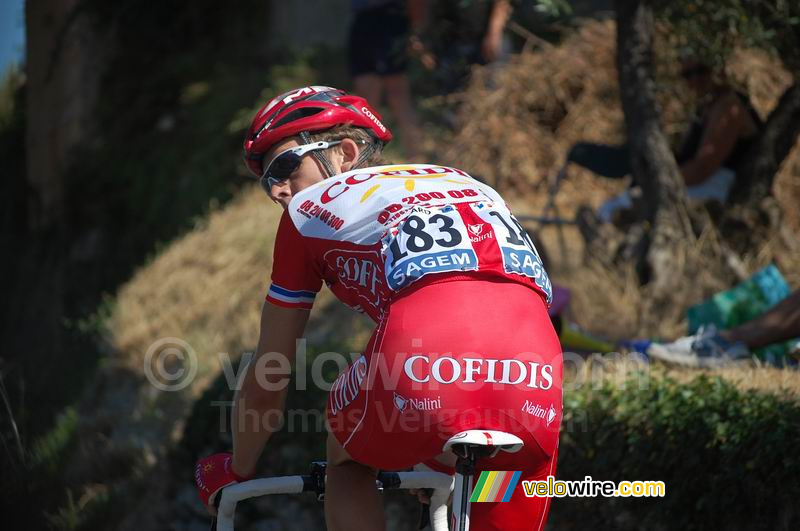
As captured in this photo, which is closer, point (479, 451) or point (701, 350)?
point (479, 451)

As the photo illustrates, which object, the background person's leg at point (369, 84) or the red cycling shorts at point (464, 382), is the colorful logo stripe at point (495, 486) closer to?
the red cycling shorts at point (464, 382)

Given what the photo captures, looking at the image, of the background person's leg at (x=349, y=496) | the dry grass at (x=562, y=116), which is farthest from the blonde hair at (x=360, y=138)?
the dry grass at (x=562, y=116)

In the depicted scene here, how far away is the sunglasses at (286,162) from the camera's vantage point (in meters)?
3.09

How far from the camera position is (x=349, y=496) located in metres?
2.81

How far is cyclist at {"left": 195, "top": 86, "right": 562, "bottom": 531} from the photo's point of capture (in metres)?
2.56

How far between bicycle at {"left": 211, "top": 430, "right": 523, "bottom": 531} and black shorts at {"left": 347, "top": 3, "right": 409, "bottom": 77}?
626 cm

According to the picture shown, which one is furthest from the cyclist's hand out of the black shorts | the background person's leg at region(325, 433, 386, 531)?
the black shorts

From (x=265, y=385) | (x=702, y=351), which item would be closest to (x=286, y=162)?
(x=265, y=385)

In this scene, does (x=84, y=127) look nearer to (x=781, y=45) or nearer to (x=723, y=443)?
(x=781, y=45)

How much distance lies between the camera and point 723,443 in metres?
4.14

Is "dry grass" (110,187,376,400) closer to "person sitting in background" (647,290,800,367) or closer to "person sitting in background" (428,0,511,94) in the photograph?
"person sitting in background" (428,0,511,94)

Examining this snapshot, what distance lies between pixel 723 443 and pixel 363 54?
5750 mm

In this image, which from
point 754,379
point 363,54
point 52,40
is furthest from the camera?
point 52,40

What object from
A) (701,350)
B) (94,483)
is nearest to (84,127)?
(94,483)
